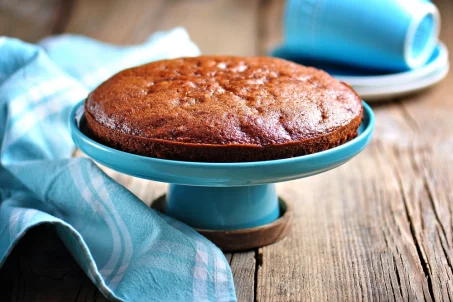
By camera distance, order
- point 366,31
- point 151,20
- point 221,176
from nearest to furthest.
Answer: point 221,176 → point 366,31 → point 151,20

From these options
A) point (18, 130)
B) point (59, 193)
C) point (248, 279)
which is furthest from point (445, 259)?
point (18, 130)

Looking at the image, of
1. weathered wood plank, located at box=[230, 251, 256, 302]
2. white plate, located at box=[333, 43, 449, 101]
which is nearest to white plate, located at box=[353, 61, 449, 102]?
white plate, located at box=[333, 43, 449, 101]

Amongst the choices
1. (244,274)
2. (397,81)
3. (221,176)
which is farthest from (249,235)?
(397,81)

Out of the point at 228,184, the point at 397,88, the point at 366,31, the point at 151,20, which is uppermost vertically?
the point at 228,184

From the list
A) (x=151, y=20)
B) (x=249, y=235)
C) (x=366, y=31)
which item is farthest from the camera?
(x=151, y=20)

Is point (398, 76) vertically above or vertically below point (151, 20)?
above

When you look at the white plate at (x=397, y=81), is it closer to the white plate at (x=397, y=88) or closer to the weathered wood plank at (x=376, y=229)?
the white plate at (x=397, y=88)

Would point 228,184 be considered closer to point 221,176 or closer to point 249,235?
point 221,176
